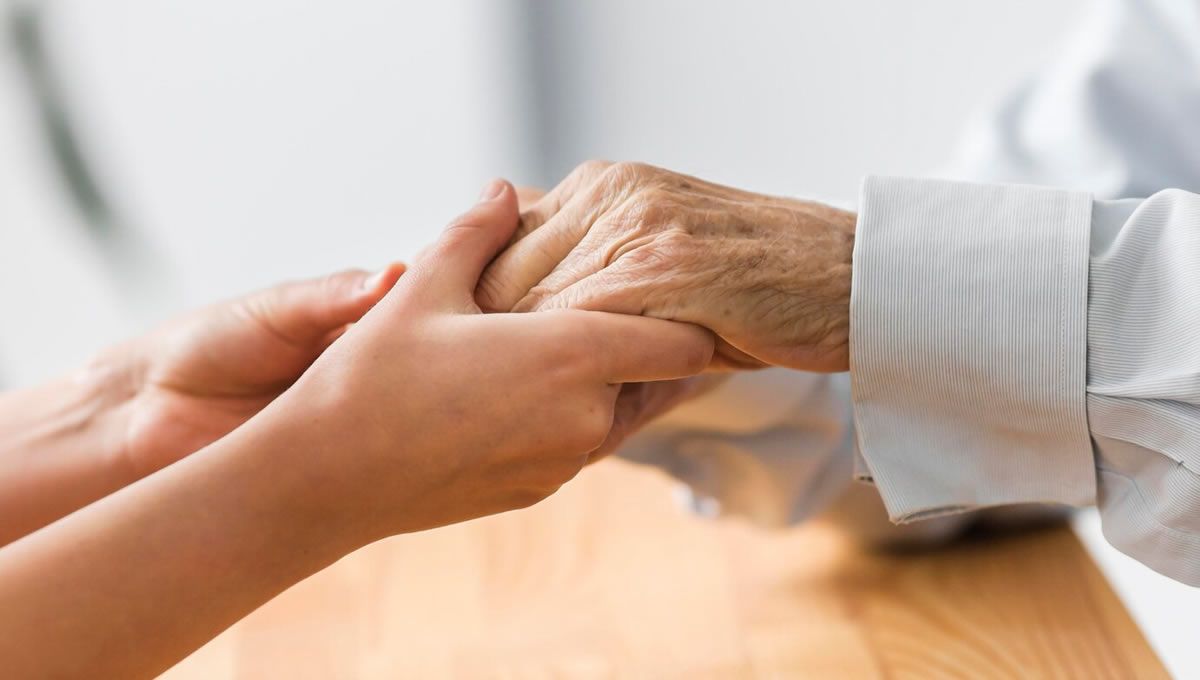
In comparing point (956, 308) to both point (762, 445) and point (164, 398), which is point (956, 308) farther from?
point (164, 398)

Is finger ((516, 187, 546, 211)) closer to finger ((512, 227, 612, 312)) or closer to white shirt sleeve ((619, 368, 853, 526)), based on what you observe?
finger ((512, 227, 612, 312))

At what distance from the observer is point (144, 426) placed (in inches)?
32.5

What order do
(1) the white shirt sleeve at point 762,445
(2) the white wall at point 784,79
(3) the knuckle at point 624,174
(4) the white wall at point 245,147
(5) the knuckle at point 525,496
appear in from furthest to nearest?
(4) the white wall at point 245,147 < (2) the white wall at point 784,79 < (1) the white shirt sleeve at point 762,445 < (3) the knuckle at point 624,174 < (5) the knuckle at point 525,496

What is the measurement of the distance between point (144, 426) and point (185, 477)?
0.29 meters

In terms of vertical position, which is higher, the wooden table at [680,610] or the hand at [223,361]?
the hand at [223,361]

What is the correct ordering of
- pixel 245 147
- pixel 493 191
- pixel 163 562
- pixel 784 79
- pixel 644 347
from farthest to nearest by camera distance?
pixel 245 147 → pixel 784 79 → pixel 493 191 → pixel 644 347 → pixel 163 562

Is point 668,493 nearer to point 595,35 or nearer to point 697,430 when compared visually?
point 697,430

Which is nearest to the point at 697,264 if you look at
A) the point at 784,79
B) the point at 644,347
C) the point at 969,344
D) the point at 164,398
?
the point at 644,347

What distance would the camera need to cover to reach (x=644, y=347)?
655 millimetres

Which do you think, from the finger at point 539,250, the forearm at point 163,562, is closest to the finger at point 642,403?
the finger at point 539,250

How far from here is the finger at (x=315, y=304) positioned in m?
0.78

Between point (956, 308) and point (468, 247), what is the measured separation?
309 mm

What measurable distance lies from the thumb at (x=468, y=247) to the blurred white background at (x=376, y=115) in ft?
3.60

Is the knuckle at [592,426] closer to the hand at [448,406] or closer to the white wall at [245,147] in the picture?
the hand at [448,406]
